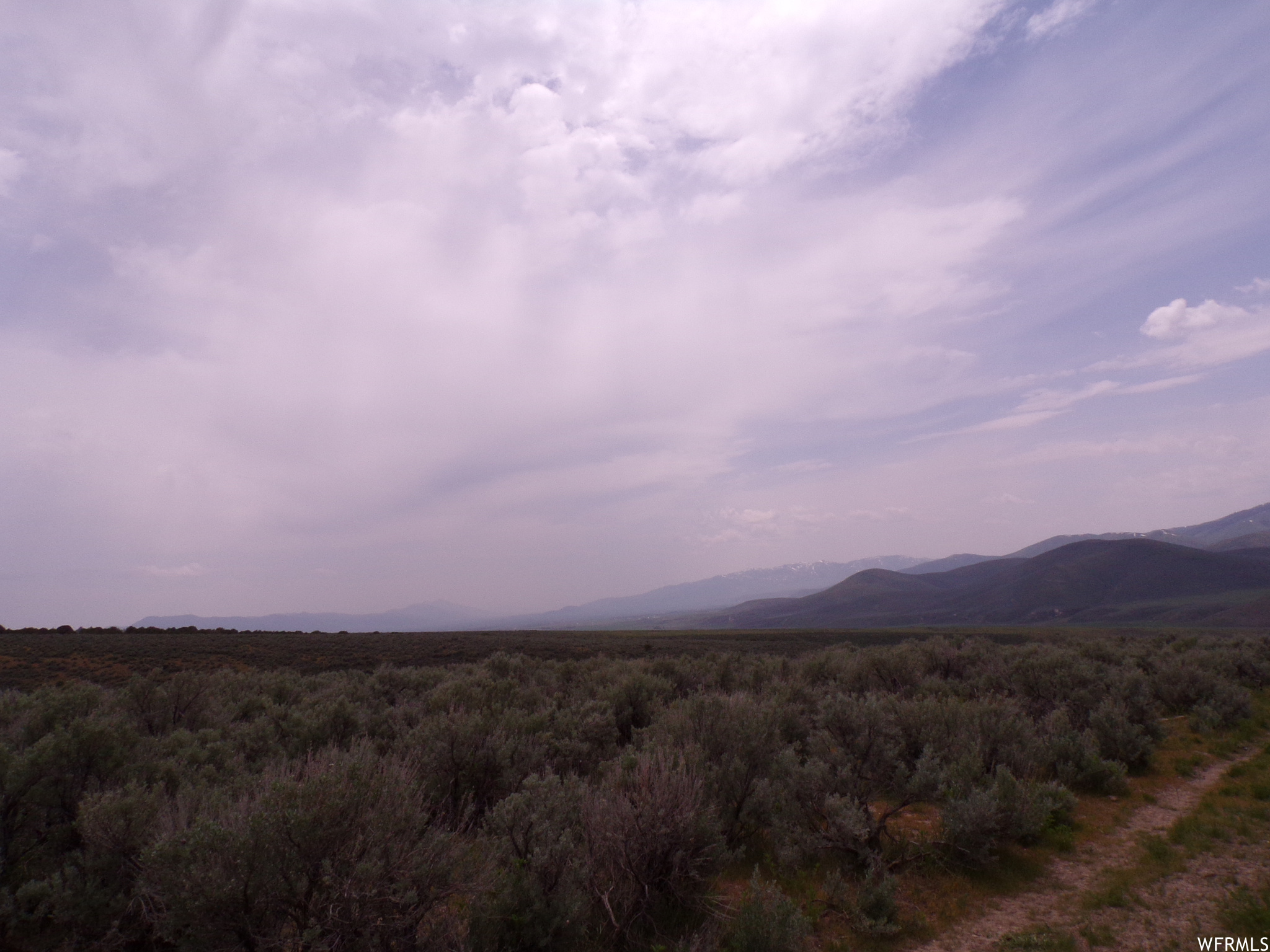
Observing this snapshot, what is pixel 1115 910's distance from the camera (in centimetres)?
655

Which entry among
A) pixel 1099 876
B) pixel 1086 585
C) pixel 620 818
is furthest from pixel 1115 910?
pixel 1086 585

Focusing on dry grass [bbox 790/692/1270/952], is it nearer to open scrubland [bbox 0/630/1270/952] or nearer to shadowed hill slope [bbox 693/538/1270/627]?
open scrubland [bbox 0/630/1270/952]

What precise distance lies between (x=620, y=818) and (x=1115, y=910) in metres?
6.00

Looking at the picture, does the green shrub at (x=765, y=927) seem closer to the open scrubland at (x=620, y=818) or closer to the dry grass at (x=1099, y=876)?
the open scrubland at (x=620, y=818)

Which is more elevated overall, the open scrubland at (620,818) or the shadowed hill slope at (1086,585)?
the open scrubland at (620,818)

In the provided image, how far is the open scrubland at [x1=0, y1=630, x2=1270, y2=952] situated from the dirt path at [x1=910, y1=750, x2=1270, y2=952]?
1.6 inches

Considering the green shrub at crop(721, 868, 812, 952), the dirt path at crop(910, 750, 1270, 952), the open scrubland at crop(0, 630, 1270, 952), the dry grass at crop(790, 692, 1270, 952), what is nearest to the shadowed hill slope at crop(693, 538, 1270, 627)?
the dry grass at crop(790, 692, 1270, 952)

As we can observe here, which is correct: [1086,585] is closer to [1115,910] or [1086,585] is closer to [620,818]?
[1115,910]

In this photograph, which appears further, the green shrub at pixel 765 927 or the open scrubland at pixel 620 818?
the green shrub at pixel 765 927

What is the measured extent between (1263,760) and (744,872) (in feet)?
39.8

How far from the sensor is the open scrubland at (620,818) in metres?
4.65

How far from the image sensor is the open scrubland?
4.65 metres

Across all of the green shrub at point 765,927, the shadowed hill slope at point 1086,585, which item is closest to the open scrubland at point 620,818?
the green shrub at point 765,927

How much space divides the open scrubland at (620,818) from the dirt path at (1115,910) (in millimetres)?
42
